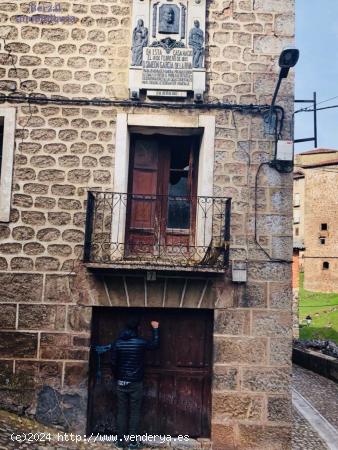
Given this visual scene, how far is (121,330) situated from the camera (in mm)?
6590

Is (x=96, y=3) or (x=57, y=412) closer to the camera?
(x=57, y=412)

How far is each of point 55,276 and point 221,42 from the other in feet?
13.1

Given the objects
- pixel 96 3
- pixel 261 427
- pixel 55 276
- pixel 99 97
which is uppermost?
pixel 96 3

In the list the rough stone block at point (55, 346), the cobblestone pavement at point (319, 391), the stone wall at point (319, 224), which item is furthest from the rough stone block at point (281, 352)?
the stone wall at point (319, 224)

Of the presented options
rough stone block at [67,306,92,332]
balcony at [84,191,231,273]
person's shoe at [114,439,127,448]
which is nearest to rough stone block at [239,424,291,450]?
person's shoe at [114,439,127,448]

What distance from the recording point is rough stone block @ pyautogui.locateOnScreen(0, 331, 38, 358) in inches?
251

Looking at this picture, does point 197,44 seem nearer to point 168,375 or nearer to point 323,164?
point 168,375

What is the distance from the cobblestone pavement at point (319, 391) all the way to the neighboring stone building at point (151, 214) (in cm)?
285

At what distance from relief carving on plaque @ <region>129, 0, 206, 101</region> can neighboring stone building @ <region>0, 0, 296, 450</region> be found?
0.02 m

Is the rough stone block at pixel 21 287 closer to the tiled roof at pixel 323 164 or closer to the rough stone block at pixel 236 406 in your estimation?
the rough stone block at pixel 236 406

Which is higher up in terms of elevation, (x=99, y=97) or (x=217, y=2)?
(x=217, y=2)

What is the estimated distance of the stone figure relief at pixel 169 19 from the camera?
22.1 feet

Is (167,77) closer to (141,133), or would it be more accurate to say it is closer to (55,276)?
(141,133)

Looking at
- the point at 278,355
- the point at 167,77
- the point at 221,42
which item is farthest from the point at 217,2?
the point at 278,355
